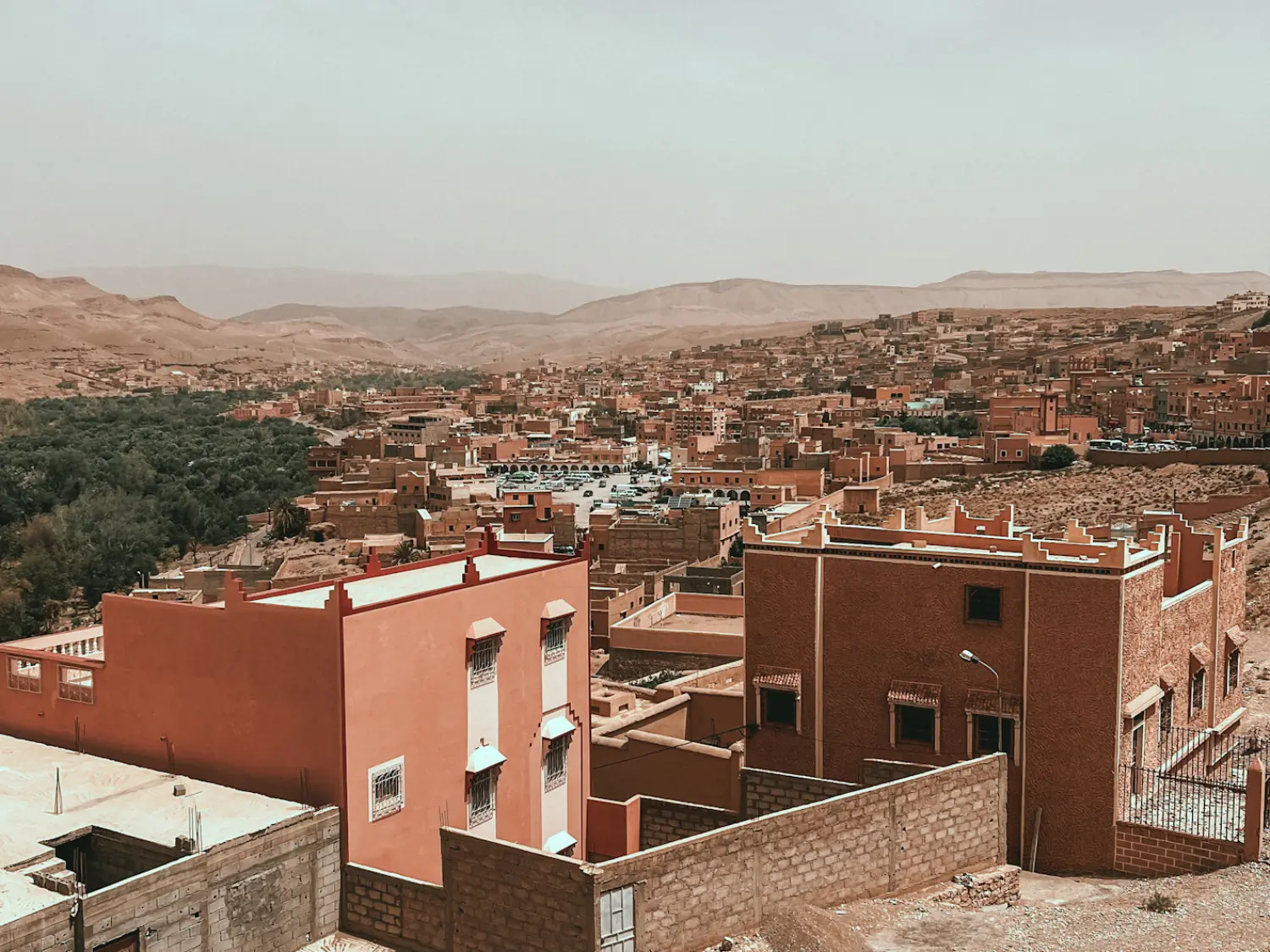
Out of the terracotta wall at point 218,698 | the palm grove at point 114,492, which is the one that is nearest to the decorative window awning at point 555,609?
the terracotta wall at point 218,698

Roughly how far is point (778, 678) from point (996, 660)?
79.0 inches

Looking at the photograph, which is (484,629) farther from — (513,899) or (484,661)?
(513,899)

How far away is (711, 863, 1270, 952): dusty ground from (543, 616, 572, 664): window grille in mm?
3278

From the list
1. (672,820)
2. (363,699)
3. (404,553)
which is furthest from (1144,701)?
(404,553)

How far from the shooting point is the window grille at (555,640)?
10.7m

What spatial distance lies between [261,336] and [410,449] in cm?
14025

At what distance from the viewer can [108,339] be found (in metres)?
142

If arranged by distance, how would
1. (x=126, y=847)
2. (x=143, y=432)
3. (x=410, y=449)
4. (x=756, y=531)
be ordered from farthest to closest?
(x=143, y=432), (x=410, y=449), (x=756, y=531), (x=126, y=847)

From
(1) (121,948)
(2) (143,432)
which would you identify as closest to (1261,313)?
(2) (143,432)

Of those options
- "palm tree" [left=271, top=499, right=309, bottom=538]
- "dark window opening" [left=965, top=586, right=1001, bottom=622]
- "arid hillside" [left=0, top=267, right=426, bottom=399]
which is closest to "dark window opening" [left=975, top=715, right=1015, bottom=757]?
"dark window opening" [left=965, top=586, right=1001, bottom=622]

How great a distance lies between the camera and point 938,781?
9273 mm

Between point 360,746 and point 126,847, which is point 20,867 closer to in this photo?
point 126,847

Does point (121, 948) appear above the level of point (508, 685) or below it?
below

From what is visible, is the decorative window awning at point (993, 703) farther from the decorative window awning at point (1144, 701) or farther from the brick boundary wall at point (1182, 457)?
the brick boundary wall at point (1182, 457)
